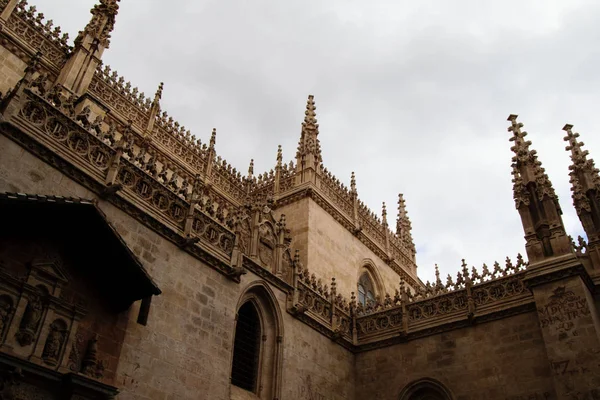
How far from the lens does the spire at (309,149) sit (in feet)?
77.2

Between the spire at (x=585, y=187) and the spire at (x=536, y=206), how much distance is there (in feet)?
4.22

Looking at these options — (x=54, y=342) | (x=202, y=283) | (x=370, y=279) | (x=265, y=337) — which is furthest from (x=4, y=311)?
(x=370, y=279)

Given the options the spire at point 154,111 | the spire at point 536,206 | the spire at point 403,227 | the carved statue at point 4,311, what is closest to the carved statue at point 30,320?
the carved statue at point 4,311

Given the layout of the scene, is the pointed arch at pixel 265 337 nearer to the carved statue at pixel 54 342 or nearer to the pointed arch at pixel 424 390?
the pointed arch at pixel 424 390

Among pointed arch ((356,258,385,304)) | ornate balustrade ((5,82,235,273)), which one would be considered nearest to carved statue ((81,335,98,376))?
ornate balustrade ((5,82,235,273))

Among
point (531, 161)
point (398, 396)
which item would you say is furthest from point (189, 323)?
point (531, 161)

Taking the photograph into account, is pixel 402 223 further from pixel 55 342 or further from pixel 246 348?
pixel 55 342

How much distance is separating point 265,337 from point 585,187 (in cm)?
1128

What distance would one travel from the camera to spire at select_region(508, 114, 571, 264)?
1484 centimetres

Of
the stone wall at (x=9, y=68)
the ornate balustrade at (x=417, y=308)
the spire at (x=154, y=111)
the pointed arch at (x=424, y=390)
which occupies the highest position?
the spire at (x=154, y=111)

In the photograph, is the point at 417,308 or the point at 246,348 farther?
the point at 417,308

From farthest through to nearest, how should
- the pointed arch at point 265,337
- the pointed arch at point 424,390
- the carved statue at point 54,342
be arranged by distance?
the pointed arch at point 424,390 → the pointed arch at point 265,337 → the carved statue at point 54,342

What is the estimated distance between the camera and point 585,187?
17.1 metres

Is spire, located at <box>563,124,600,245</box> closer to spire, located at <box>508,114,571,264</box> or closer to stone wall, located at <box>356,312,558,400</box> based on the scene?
spire, located at <box>508,114,571,264</box>
